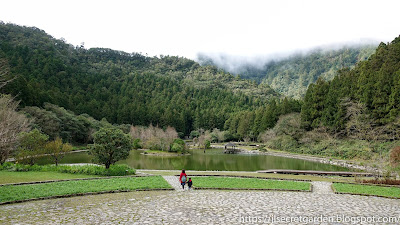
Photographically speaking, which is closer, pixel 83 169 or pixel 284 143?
pixel 83 169

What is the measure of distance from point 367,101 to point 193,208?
111 feet

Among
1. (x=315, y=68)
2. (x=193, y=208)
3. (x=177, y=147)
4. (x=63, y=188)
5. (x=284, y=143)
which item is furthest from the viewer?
(x=315, y=68)

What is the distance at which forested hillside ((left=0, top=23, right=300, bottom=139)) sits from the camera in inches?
2530

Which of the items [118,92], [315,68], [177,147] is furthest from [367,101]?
[315,68]

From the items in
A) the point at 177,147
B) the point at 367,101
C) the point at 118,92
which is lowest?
the point at 177,147

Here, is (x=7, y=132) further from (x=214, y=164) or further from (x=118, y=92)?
(x=118, y=92)

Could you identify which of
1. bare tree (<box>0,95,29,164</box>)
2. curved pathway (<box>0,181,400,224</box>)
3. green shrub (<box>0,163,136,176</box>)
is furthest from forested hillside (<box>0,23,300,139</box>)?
curved pathway (<box>0,181,400,224</box>)

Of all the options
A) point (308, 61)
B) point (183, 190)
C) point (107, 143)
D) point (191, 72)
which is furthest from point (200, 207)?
point (308, 61)

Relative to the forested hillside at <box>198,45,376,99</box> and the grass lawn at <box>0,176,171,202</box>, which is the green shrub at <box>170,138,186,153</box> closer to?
the grass lawn at <box>0,176,171,202</box>

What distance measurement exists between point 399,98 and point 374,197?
78.7 feet

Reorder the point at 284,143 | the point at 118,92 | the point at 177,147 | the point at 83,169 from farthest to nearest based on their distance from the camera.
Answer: the point at 118,92, the point at 284,143, the point at 177,147, the point at 83,169

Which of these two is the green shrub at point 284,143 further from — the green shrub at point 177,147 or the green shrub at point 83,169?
the green shrub at point 83,169

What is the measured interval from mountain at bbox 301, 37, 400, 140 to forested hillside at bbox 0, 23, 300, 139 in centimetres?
1328

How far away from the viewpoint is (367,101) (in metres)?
33.9
